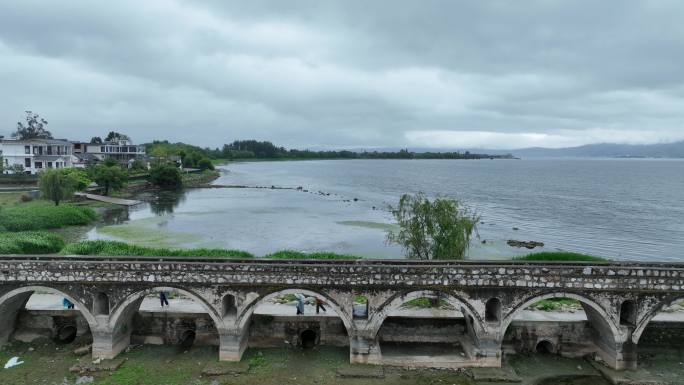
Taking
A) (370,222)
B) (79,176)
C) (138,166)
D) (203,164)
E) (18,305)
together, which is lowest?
(370,222)

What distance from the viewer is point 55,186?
5678 centimetres

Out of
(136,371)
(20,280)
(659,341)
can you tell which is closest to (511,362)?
(659,341)

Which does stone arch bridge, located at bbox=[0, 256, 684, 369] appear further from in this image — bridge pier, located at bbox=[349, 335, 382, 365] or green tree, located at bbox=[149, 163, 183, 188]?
green tree, located at bbox=[149, 163, 183, 188]

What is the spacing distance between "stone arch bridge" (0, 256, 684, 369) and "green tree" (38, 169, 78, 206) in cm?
4348

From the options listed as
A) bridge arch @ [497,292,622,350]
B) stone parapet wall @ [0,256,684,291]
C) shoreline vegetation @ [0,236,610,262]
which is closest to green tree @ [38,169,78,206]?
shoreline vegetation @ [0,236,610,262]

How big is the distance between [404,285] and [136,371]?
1215 cm

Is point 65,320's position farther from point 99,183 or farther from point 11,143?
point 11,143

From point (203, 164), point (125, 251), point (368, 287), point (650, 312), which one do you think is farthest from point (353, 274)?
point (203, 164)

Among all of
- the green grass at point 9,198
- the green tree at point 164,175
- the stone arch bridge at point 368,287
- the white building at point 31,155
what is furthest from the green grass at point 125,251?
the green tree at point 164,175

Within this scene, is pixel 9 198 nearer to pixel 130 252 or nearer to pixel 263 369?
pixel 130 252

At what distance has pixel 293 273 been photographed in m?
19.2

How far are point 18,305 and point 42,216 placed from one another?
109 feet

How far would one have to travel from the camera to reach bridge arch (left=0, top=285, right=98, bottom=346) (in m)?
19.5

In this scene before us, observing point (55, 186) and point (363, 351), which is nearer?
point (363, 351)
